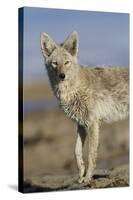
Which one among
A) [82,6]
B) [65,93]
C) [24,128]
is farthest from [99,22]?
[24,128]

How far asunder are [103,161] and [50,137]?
2.77ft

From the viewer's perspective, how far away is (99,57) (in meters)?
10.3

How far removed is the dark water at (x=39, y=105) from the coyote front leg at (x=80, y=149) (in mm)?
472

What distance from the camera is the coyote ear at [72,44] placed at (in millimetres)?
10055

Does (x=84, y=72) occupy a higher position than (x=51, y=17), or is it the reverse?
(x=51, y=17)

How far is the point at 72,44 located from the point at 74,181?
1.73 m

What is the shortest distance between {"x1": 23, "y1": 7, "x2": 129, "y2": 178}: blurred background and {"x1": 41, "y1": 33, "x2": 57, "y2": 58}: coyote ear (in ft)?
0.19

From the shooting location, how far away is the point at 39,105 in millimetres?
9984

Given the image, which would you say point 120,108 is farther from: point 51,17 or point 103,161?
point 51,17

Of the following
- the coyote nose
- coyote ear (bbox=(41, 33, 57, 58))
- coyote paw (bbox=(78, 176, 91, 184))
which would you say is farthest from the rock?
coyote ear (bbox=(41, 33, 57, 58))

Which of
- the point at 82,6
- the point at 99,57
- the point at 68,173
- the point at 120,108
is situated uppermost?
the point at 82,6

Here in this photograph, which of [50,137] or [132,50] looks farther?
[132,50]

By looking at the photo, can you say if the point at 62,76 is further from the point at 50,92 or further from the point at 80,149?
the point at 80,149

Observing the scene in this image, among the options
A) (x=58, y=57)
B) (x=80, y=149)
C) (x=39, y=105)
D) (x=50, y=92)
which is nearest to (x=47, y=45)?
(x=58, y=57)
